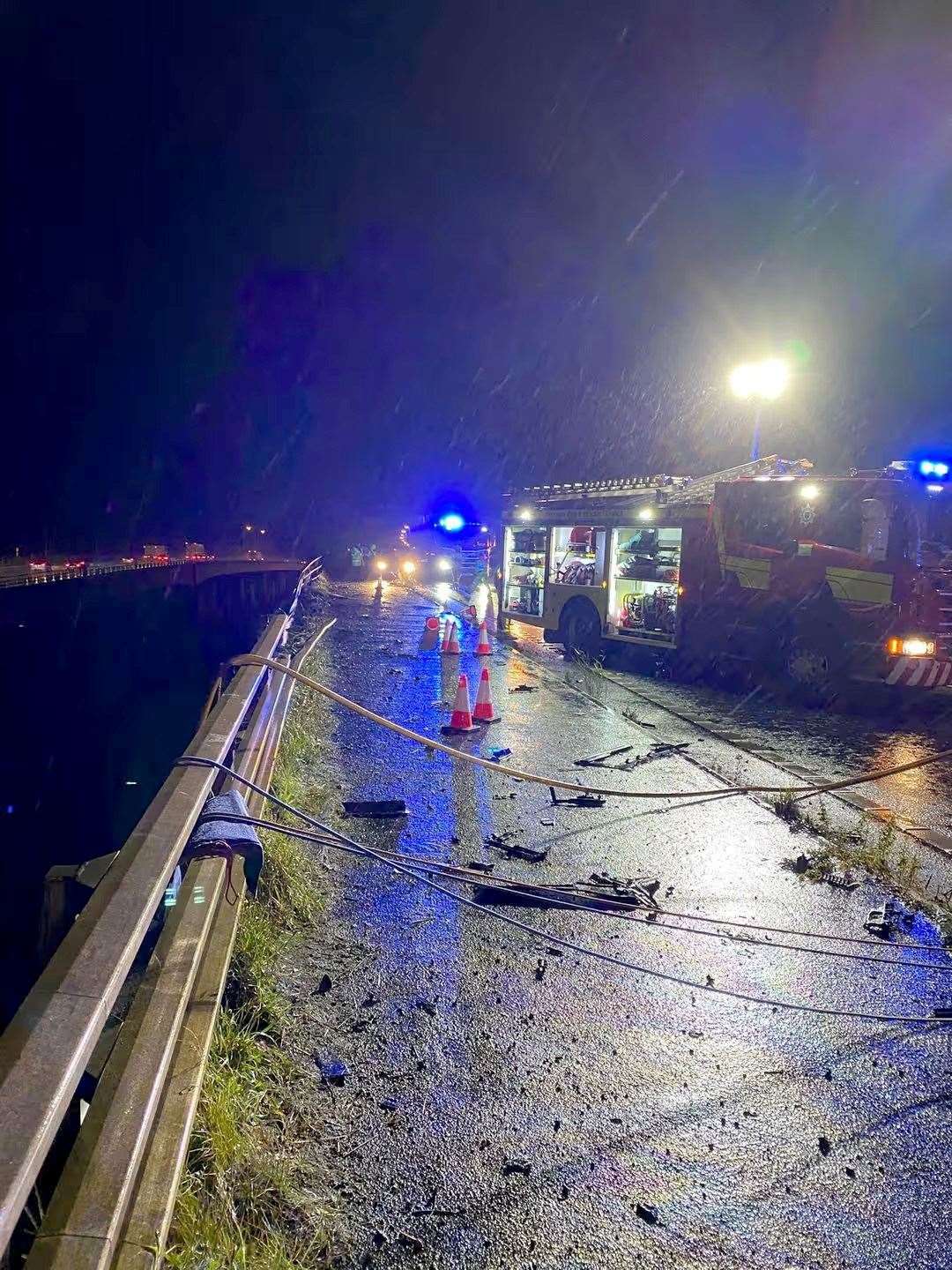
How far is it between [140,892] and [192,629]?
1167 inches

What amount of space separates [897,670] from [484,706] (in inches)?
205

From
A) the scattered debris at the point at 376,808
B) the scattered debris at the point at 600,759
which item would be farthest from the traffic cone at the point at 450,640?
the scattered debris at the point at 376,808

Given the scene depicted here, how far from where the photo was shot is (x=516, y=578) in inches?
668

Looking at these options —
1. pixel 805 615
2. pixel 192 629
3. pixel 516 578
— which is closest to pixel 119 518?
pixel 192 629

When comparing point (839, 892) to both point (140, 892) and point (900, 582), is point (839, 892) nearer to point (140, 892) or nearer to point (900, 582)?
point (140, 892)

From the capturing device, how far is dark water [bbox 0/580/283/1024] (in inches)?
425

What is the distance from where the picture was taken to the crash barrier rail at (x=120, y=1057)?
1.63 meters

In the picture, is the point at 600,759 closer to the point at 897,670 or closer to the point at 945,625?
the point at 897,670

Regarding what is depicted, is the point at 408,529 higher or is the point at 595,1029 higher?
the point at 408,529

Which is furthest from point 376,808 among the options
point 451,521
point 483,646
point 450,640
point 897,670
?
point 451,521

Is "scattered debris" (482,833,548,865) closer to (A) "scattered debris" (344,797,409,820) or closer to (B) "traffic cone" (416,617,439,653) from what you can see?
(A) "scattered debris" (344,797,409,820)

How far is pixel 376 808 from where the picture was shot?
6.06m

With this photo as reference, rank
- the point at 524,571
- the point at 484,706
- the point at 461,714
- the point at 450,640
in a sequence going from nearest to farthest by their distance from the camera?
the point at 461,714, the point at 484,706, the point at 450,640, the point at 524,571

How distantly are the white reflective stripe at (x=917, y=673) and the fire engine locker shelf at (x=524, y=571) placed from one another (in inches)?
281
